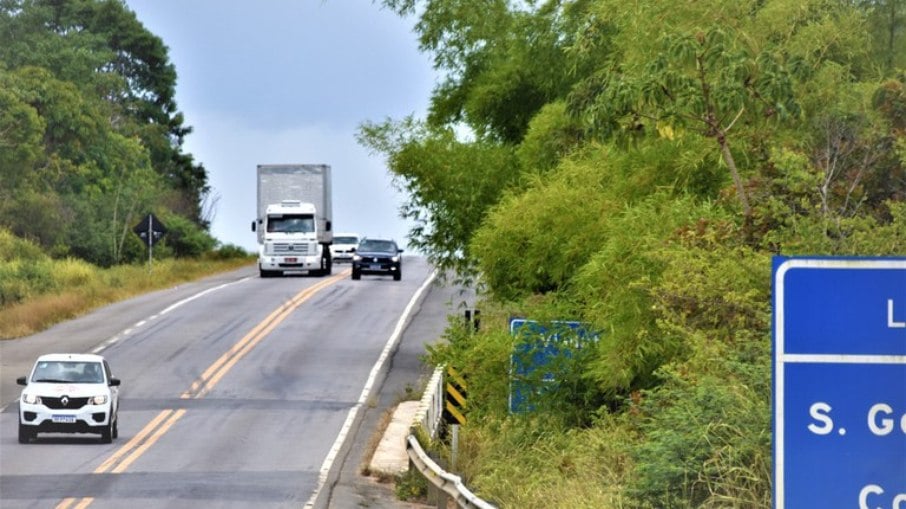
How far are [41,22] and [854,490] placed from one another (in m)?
89.4

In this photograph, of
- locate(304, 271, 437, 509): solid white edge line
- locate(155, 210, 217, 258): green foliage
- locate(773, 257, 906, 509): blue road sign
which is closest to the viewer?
locate(773, 257, 906, 509): blue road sign

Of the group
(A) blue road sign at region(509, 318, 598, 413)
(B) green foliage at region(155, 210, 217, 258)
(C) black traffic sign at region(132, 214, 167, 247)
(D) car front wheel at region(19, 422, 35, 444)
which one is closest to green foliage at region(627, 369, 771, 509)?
(A) blue road sign at region(509, 318, 598, 413)

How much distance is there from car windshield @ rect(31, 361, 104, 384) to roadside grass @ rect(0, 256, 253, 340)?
54.5 ft

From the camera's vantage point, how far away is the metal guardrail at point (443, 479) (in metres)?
16.0

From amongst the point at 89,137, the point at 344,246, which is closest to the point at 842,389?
the point at 89,137

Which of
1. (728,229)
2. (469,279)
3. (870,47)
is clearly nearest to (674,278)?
(728,229)

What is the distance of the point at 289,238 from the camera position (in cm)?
6244

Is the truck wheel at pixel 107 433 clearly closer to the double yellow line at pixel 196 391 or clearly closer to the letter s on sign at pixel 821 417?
the double yellow line at pixel 196 391

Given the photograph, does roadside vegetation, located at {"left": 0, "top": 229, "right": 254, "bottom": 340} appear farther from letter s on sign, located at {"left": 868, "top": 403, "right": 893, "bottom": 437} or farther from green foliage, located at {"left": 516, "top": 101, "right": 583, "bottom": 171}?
letter s on sign, located at {"left": 868, "top": 403, "right": 893, "bottom": 437}

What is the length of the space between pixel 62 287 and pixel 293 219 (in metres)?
10.2

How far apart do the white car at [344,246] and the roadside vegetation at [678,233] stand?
169ft

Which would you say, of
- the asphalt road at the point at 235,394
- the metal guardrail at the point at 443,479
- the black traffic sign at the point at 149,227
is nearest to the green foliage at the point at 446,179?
the asphalt road at the point at 235,394

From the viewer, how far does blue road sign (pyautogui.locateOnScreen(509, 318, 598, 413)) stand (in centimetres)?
2141

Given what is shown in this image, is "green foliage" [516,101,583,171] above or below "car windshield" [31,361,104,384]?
above
